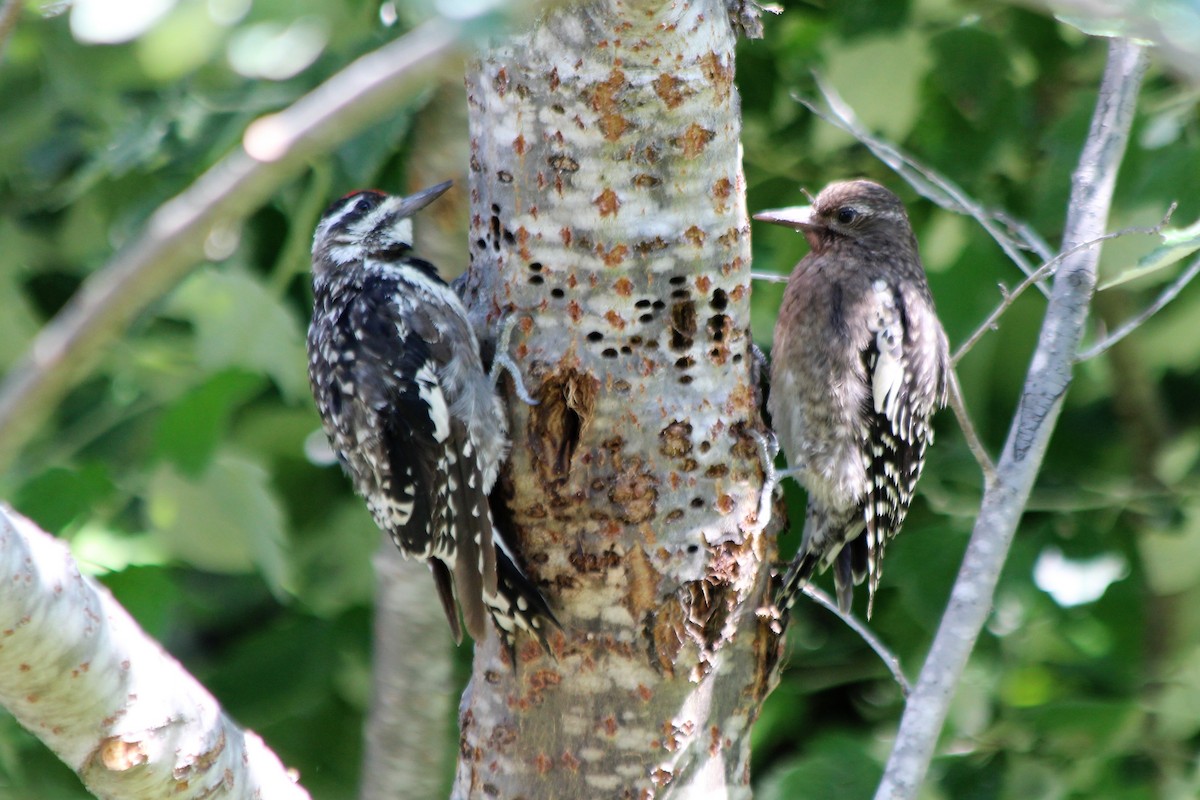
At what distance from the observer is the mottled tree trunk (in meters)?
2.44

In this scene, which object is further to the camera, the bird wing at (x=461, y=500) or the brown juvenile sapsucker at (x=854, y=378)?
the brown juvenile sapsucker at (x=854, y=378)

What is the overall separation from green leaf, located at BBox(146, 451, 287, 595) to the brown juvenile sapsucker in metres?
1.34

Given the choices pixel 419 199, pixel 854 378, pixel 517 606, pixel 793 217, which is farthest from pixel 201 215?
pixel 793 217

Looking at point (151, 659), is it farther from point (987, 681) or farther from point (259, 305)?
point (987, 681)

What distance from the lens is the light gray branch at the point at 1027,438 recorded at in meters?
2.39

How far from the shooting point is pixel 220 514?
133 inches

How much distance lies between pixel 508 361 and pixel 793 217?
4.65ft

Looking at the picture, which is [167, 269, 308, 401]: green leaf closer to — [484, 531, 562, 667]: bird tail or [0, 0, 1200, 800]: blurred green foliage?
[0, 0, 1200, 800]: blurred green foliage

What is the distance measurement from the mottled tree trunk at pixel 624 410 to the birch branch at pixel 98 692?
649mm

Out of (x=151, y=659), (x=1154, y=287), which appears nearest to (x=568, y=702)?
(x=151, y=659)

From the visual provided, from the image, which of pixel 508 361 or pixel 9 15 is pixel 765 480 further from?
pixel 9 15

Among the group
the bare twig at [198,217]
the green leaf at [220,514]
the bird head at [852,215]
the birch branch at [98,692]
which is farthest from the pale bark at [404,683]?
the bare twig at [198,217]

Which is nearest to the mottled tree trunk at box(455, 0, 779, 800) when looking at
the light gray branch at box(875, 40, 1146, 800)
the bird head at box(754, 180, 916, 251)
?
the light gray branch at box(875, 40, 1146, 800)

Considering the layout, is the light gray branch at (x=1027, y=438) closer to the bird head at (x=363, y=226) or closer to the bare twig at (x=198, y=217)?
the bird head at (x=363, y=226)
